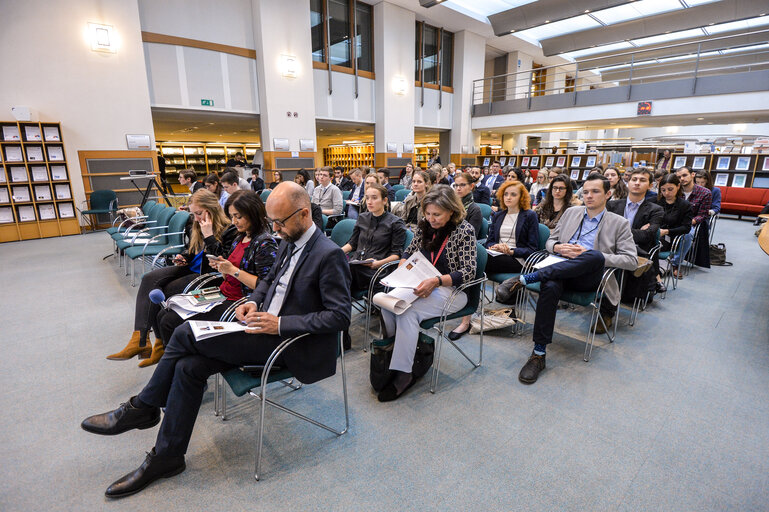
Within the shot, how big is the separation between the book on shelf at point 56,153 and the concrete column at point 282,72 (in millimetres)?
4222

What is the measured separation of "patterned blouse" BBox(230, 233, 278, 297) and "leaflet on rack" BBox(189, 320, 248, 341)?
590 mm

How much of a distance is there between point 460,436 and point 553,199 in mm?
2936

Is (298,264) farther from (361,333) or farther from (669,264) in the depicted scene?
(669,264)

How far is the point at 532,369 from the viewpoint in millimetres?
2580

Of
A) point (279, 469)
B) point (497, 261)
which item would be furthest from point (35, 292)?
point (497, 261)

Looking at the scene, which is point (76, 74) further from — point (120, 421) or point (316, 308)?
point (316, 308)

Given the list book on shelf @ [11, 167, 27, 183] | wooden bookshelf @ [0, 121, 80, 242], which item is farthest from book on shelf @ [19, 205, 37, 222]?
book on shelf @ [11, 167, 27, 183]

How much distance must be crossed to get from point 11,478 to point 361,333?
2.23 metres

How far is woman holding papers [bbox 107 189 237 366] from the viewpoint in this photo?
2.72 m

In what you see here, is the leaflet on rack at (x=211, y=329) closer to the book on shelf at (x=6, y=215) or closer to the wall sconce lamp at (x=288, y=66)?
the book on shelf at (x=6, y=215)

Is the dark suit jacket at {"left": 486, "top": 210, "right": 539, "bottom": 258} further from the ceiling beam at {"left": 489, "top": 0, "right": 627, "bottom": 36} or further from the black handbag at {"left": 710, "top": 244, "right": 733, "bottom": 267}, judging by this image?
the ceiling beam at {"left": 489, "top": 0, "right": 627, "bottom": 36}

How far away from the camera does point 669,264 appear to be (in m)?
4.22

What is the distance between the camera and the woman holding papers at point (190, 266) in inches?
107

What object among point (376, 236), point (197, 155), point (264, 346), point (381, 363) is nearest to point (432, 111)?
point (197, 155)
